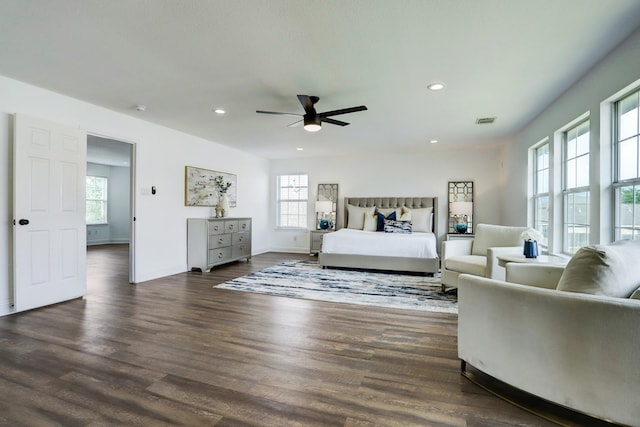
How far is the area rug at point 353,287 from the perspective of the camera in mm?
3686

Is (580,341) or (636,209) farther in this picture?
(636,209)

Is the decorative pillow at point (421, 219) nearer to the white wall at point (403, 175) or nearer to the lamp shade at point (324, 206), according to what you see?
the white wall at point (403, 175)

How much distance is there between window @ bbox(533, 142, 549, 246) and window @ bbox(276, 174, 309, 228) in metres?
4.89

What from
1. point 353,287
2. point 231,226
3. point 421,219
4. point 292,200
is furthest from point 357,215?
point 353,287

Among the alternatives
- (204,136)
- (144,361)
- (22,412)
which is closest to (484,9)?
(144,361)

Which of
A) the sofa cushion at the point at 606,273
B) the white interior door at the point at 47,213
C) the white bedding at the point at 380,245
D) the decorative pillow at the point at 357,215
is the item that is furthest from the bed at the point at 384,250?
the white interior door at the point at 47,213

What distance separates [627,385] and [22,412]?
9.85 ft

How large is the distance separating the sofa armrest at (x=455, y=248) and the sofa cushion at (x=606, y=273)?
244 cm

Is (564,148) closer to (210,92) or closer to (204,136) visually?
(210,92)

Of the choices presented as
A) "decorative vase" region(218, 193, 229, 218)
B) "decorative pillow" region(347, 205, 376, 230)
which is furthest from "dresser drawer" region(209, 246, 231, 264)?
"decorative pillow" region(347, 205, 376, 230)

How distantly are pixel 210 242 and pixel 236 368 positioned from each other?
3737mm

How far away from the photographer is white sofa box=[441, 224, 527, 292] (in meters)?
3.61

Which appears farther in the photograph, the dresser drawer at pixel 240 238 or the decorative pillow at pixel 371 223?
the decorative pillow at pixel 371 223

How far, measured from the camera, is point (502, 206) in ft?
20.8
